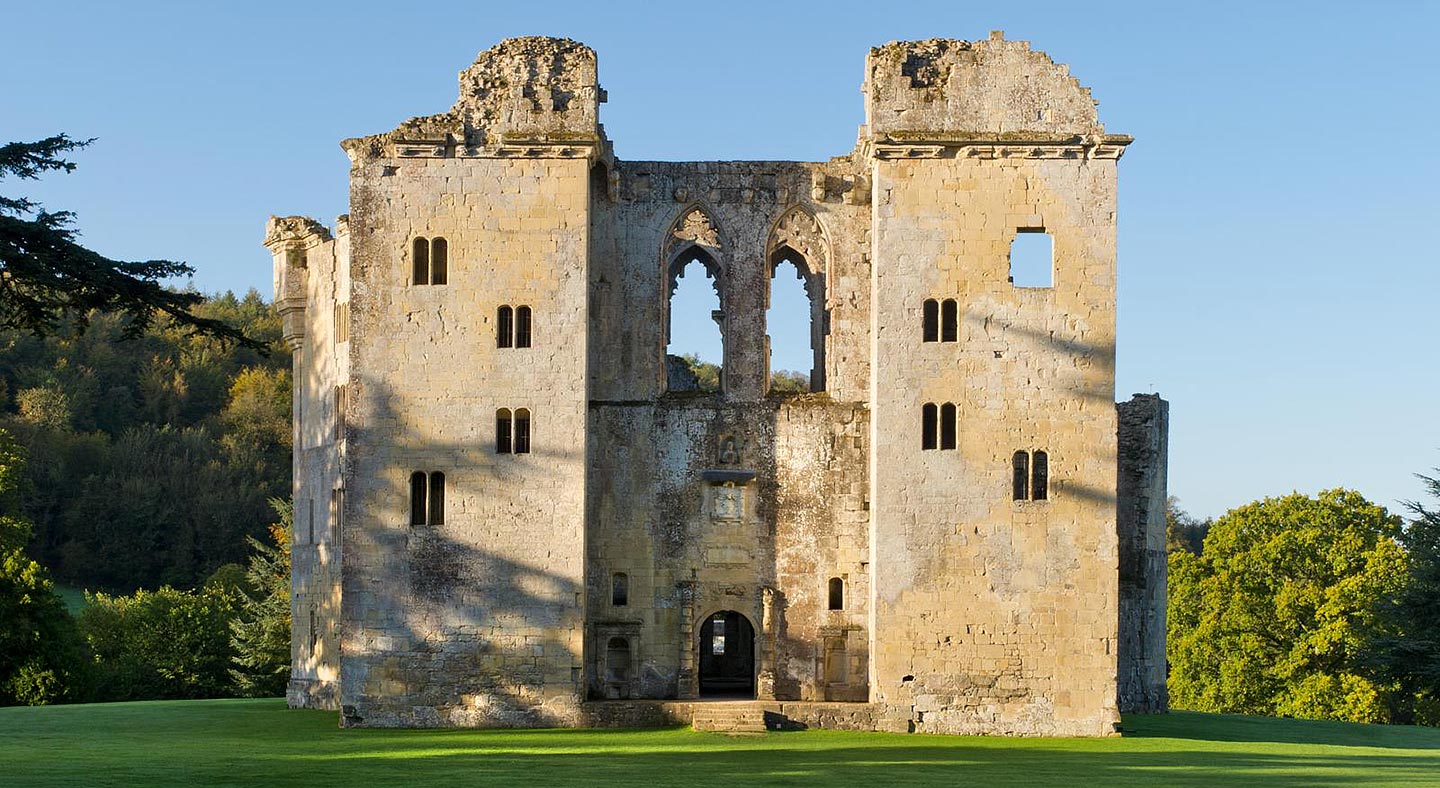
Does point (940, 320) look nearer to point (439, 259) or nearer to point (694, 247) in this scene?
point (694, 247)

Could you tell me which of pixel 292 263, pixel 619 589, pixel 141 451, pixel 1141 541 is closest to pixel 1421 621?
Result: pixel 1141 541

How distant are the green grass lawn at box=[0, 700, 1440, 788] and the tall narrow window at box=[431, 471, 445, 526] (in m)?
3.58

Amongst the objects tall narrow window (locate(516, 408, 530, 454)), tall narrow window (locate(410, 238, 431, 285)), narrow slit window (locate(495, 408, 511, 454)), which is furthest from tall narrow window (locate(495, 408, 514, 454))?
tall narrow window (locate(410, 238, 431, 285))

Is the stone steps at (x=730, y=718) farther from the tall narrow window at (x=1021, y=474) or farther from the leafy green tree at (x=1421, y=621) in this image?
the leafy green tree at (x=1421, y=621)

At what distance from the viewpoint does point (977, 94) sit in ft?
99.7

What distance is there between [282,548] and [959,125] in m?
32.9

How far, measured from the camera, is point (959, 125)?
30281 millimetres

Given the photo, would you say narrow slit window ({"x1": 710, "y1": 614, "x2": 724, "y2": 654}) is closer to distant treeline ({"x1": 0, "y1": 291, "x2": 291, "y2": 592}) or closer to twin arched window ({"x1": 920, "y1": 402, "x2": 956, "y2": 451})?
twin arched window ({"x1": 920, "y1": 402, "x2": 956, "y2": 451})

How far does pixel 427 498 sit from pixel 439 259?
413 cm

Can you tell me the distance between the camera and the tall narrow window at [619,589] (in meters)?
31.2

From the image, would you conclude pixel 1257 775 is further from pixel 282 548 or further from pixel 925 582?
pixel 282 548

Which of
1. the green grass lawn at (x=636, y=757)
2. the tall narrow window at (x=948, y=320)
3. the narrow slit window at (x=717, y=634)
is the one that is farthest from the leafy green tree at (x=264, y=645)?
the tall narrow window at (x=948, y=320)

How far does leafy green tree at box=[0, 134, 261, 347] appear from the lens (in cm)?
1752

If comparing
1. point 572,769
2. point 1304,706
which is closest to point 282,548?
point 1304,706
